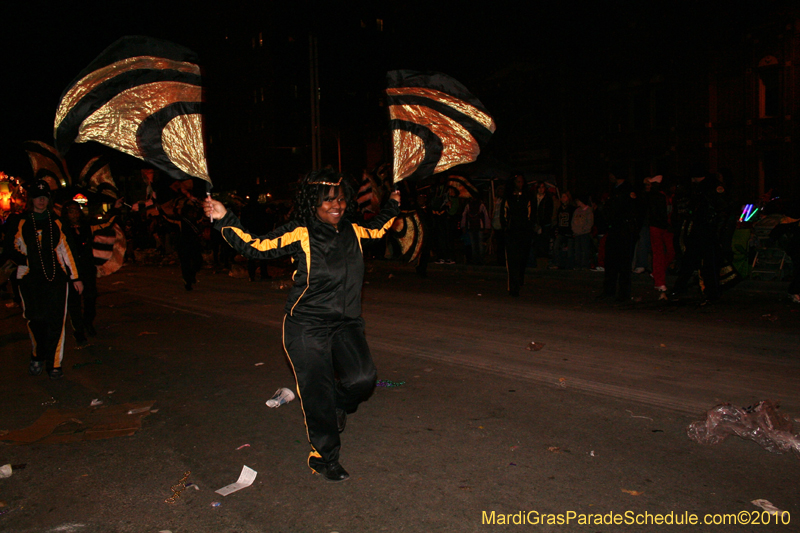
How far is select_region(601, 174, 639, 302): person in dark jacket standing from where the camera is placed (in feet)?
33.2

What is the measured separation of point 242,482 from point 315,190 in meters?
1.85

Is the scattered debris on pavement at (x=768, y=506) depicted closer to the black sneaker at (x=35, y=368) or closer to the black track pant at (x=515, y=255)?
the black sneaker at (x=35, y=368)

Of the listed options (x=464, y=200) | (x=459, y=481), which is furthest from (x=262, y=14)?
(x=459, y=481)

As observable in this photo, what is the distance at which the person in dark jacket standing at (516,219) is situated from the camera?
11.0 m

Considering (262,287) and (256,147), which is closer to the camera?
(262,287)

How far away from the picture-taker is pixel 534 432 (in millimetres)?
4688

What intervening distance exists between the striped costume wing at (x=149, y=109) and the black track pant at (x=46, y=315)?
9.37 feet

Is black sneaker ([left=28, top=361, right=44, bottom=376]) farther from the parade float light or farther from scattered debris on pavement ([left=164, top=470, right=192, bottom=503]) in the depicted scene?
the parade float light

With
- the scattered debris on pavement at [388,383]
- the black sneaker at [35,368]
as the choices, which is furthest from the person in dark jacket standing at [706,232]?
the black sneaker at [35,368]

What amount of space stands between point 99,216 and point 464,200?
11.1 meters

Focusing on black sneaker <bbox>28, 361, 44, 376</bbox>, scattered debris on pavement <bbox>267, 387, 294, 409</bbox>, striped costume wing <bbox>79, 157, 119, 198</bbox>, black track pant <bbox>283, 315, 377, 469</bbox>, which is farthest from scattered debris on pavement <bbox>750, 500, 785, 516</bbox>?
striped costume wing <bbox>79, 157, 119, 198</bbox>

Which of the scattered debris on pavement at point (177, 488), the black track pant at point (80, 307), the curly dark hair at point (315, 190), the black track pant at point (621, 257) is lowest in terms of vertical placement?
the scattered debris on pavement at point (177, 488)

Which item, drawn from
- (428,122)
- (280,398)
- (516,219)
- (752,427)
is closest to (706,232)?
(516,219)

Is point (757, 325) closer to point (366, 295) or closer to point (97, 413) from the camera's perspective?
point (366, 295)
